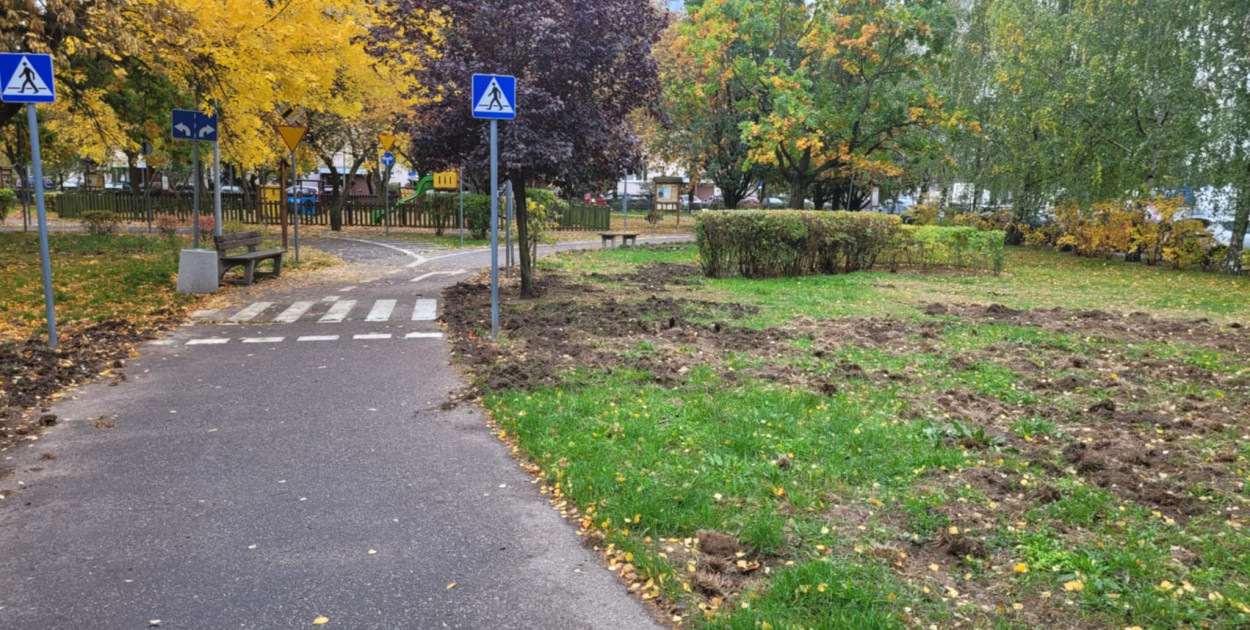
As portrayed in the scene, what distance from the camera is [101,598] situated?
3244 millimetres

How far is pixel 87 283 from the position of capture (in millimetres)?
12062

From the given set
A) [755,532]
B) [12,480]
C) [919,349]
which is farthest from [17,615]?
[919,349]

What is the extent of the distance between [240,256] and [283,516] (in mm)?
9988

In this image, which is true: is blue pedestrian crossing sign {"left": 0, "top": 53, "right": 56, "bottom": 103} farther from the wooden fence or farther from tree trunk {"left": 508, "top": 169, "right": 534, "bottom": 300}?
the wooden fence

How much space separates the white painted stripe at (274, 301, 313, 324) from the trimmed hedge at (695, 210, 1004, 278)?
23.4 feet

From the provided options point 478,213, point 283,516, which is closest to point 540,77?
point 283,516

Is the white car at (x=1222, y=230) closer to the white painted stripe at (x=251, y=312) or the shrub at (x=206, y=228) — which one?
the white painted stripe at (x=251, y=312)

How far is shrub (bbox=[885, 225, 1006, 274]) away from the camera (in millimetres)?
17062

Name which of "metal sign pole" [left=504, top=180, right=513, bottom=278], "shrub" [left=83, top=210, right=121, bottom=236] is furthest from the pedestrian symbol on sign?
"shrub" [left=83, top=210, right=121, bottom=236]

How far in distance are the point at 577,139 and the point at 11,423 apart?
7375 millimetres

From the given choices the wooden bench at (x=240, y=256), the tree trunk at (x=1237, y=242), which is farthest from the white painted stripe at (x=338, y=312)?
the tree trunk at (x=1237, y=242)

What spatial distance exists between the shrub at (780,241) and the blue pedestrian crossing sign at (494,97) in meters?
7.07

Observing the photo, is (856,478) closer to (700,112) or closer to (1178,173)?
(1178,173)

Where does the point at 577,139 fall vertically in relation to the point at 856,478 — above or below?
above
